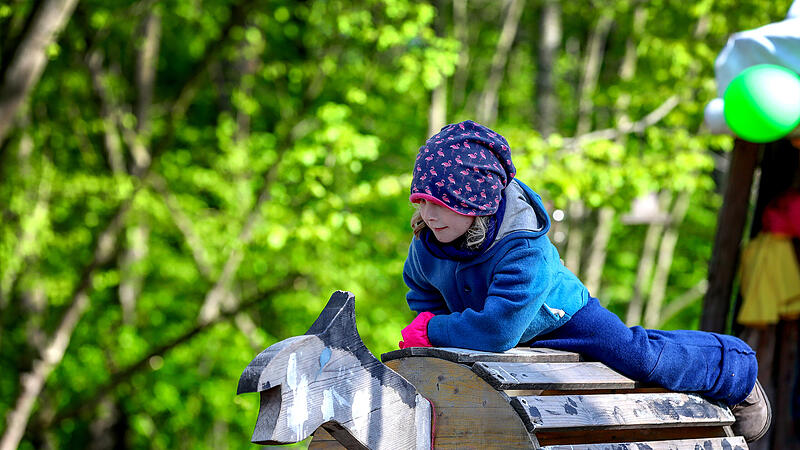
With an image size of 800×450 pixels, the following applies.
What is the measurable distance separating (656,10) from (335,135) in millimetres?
3847

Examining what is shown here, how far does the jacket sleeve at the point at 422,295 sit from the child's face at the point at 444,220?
264 millimetres

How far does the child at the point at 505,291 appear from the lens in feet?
7.07

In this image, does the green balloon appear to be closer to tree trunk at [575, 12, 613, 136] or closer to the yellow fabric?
the yellow fabric

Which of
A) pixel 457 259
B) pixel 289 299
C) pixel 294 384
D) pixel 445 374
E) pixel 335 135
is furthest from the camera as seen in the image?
pixel 289 299

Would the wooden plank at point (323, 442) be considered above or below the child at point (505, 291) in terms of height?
A: below

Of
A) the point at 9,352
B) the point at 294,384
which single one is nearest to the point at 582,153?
the point at 294,384

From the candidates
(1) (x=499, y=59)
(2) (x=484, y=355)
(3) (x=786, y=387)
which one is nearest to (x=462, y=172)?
(2) (x=484, y=355)

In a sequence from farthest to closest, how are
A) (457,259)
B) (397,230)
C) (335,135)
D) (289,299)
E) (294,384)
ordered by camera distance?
1. (289,299)
2. (397,230)
3. (335,135)
4. (457,259)
5. (294,384)

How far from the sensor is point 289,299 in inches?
375

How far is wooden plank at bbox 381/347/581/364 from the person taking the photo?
2.10 m

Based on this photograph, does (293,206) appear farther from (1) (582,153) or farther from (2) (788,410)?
(2) (788,410)

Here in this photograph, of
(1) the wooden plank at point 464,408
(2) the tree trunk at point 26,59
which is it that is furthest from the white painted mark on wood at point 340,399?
(2) the tree trunk at point 26,59

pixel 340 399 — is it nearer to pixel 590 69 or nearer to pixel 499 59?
pixel 499 59

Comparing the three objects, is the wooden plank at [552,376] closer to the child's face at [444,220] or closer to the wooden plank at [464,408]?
the wooden plank at [464,408]
